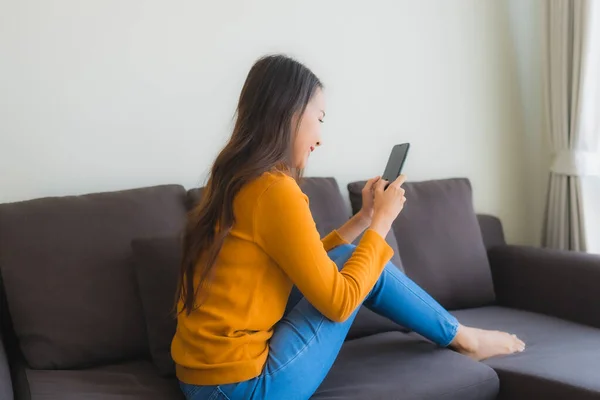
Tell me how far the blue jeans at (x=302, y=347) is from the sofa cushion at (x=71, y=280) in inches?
13.9

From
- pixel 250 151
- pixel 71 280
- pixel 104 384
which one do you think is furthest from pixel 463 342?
pixel 71 280

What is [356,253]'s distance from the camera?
1.51 metres

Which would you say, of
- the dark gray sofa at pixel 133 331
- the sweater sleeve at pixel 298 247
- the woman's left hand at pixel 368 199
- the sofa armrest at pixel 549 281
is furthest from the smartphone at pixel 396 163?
the sofa armrest at pixel 549 281

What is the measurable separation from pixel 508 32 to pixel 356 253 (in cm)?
170

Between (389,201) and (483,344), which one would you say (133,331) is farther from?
(483,344)

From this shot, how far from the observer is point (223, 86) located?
2.19 m

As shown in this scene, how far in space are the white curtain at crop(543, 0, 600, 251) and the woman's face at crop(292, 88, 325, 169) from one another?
1447 mm

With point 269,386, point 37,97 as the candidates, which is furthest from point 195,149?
point 269,386

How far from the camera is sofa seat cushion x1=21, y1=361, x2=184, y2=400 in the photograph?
151cm

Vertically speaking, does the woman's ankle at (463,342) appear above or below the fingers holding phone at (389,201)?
below

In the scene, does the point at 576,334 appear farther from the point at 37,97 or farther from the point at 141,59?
the point at 37,97

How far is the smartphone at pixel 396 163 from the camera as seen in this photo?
1.76 meters

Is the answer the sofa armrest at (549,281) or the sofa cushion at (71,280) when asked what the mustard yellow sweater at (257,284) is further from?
the sofa armrest at (549,281)

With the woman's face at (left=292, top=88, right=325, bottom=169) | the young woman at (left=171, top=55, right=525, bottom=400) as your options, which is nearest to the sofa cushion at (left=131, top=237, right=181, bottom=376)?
the young woman at (left=171, top=55, right=525, bottom=400)
